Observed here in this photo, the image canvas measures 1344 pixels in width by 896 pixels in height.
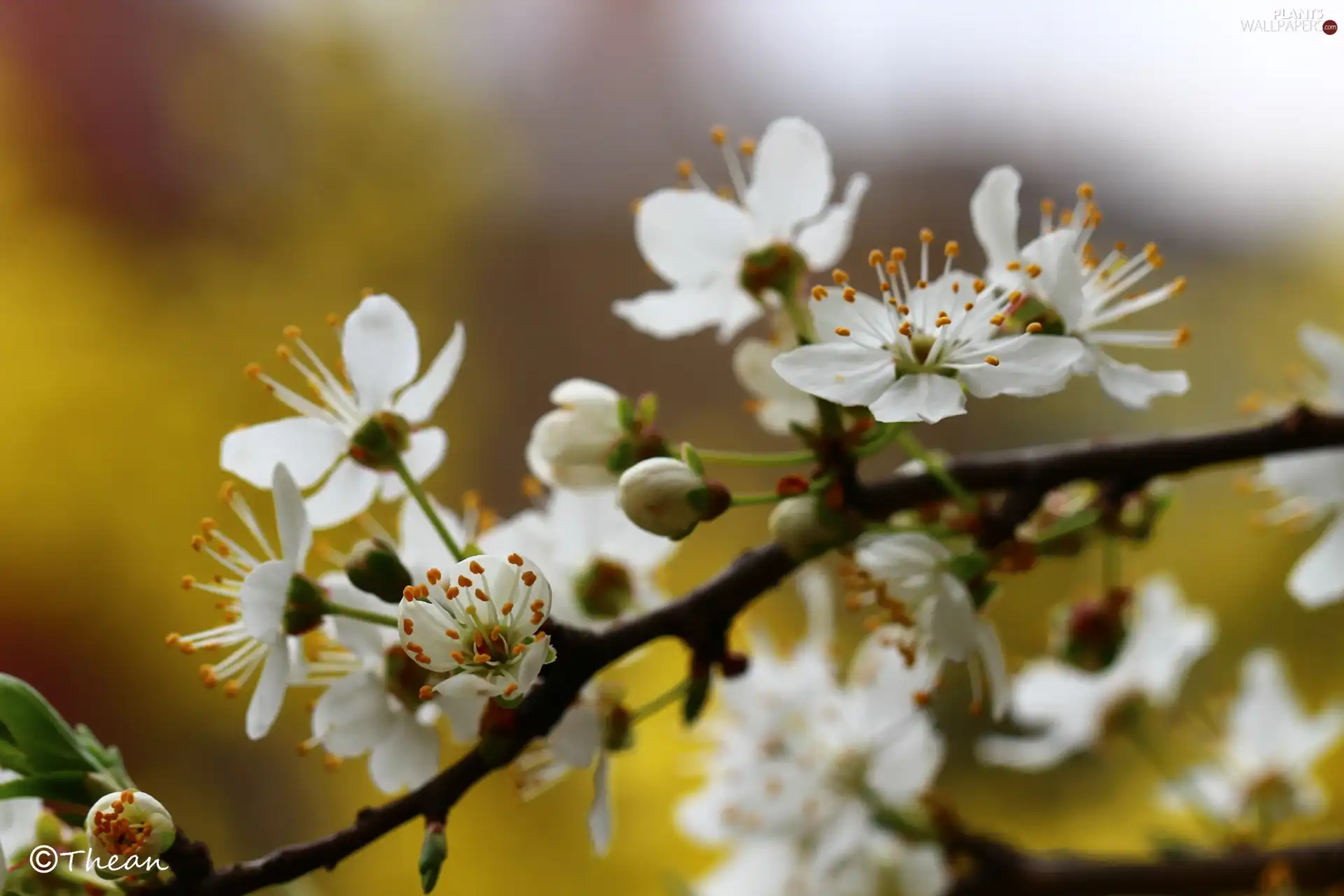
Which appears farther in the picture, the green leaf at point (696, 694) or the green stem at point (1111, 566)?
the green stem at point (1111, 566)

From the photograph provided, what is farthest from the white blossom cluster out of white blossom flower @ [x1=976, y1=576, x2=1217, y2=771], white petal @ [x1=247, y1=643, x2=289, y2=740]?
white blossom flower @ [x1=976, y1=576, x2=1217, y2=771]

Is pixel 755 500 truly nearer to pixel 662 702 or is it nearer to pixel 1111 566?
→ pixel 662 702

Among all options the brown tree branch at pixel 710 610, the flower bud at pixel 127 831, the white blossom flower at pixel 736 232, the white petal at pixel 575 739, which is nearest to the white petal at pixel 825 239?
the white blossom flower at pixel 736 232

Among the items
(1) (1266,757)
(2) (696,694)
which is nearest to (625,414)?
(2) (696,694)

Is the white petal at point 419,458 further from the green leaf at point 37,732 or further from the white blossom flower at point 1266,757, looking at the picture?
the white blossom flower at point 1266,757

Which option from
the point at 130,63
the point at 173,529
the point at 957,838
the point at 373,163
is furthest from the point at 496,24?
the point at 957,838
